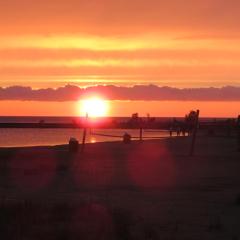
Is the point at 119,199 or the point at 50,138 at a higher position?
the point at 119,199

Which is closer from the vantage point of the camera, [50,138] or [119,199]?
[119,199]

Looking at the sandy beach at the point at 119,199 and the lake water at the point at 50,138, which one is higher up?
the sandy beach at the point at 119,199

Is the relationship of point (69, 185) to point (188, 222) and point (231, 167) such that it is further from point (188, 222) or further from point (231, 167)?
point (231, 167)

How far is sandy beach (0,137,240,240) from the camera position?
9594mm

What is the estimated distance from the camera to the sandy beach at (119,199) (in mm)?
9594

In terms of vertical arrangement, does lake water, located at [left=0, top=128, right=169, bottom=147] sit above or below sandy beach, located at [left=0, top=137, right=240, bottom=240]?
below

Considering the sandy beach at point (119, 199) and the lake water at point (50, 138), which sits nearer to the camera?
the sandy beach at point (119, 199)

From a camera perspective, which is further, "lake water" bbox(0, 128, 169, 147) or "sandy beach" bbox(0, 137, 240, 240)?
"lake water" bbox(0, 128, 169, 147)

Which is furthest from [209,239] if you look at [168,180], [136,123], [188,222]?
[136,123]

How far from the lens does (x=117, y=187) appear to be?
15156mm

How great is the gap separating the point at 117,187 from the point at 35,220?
5240 mm

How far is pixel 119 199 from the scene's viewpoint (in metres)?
13.1

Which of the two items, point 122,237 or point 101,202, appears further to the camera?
point 101,202

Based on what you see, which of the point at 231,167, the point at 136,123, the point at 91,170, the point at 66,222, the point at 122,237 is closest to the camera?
the point at 122,237
